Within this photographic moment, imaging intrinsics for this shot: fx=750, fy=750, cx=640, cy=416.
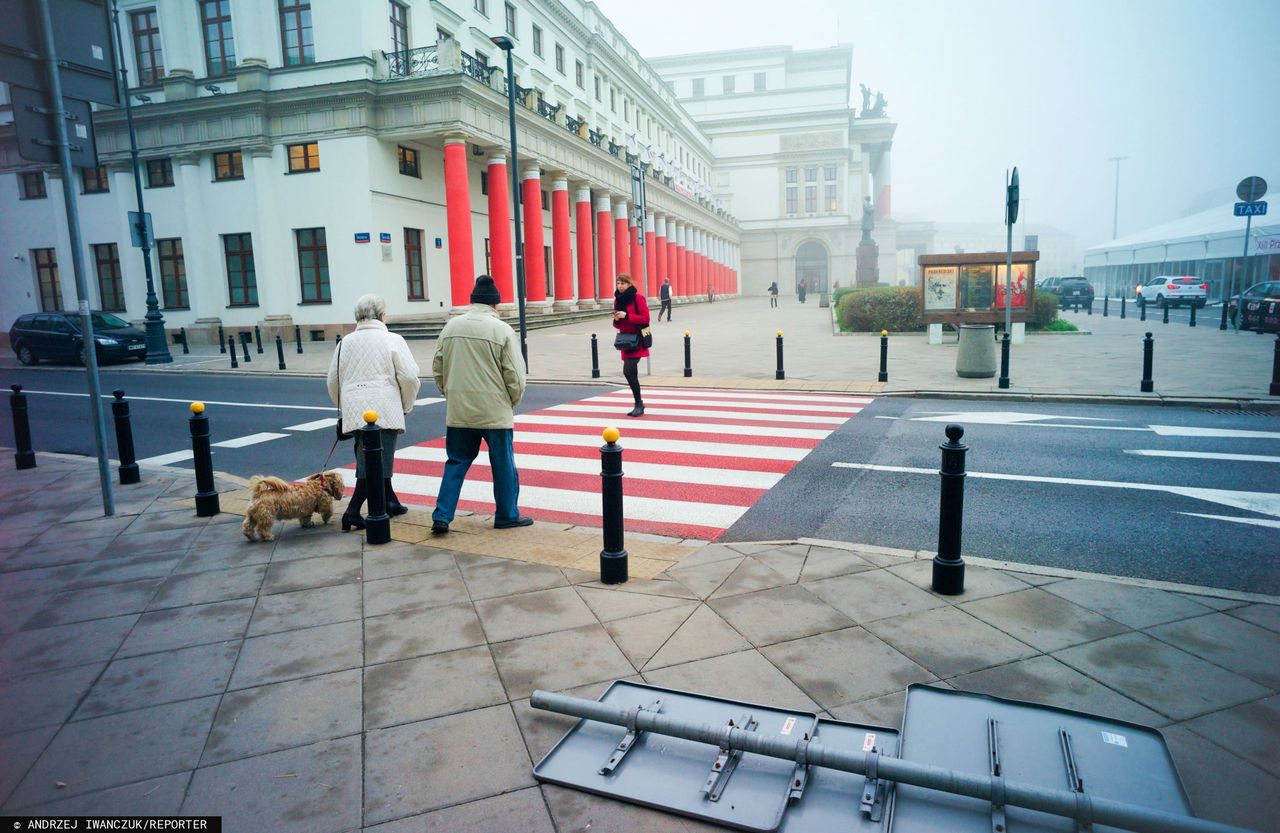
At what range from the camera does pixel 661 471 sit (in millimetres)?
8305

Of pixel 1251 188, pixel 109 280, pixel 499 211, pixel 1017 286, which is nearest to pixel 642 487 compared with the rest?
pixel 1017 286

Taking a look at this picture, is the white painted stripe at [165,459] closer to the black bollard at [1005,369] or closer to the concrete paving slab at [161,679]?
the concrete paving slab at [161,679]

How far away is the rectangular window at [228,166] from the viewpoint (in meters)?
29.0

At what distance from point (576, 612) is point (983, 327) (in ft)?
40.5

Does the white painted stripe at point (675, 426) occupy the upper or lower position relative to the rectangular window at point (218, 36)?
lower

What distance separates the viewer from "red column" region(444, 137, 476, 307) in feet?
90.2

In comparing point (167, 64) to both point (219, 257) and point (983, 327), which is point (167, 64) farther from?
point (983, 327)

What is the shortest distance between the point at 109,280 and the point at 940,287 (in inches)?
1311

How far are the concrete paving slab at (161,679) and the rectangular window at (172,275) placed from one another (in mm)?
31170

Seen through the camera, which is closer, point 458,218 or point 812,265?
point 458,218

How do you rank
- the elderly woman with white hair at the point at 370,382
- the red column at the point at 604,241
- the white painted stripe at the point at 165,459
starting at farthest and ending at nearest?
1. the red column at the point at 604,241
2. the white painted stripe at the point at 165,459
3. the elderly woman with white hair at the point at 370,382

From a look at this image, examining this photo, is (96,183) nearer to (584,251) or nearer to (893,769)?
(584,251)

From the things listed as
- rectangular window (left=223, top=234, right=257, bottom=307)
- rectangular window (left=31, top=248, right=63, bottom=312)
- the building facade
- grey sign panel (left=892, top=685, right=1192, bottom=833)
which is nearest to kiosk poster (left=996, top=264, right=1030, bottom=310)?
the building facade

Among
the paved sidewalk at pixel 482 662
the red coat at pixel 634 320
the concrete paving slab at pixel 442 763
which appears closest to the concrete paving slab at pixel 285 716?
the paved sidewalk at pixel 482 662
